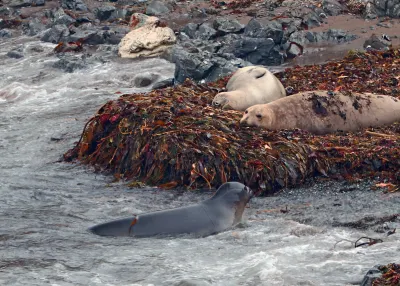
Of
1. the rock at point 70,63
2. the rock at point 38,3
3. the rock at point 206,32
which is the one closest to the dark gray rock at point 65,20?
the rock at point 38,3

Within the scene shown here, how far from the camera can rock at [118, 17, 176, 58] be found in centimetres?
1684

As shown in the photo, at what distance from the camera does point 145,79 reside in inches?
573

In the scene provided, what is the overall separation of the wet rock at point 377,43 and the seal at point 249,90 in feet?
16.1

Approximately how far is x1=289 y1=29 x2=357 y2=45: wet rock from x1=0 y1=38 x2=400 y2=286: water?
7134 mm

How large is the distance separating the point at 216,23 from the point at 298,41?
2454 millimetres

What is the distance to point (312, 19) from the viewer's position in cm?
1802

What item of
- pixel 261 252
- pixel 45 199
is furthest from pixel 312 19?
pixel 261 252

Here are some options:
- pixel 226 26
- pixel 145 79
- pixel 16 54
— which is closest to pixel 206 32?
pixel 226 26

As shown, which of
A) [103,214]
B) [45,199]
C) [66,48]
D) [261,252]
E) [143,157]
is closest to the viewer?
[261,252]

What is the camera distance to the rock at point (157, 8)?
69.7 ft

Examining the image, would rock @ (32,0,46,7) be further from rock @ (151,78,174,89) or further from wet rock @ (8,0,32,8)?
rock @ (151,78,174,89)

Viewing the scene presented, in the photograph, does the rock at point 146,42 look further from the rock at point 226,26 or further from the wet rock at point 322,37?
the wet rock at point 322,37

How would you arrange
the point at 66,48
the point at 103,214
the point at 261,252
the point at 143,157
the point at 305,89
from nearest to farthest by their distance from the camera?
the point at 261,252 → the point at 103,214 → the point at 143,157 → the point at 305,89 → the point at 66,48

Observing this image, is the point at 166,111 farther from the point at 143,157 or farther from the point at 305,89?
the point at 305,89
